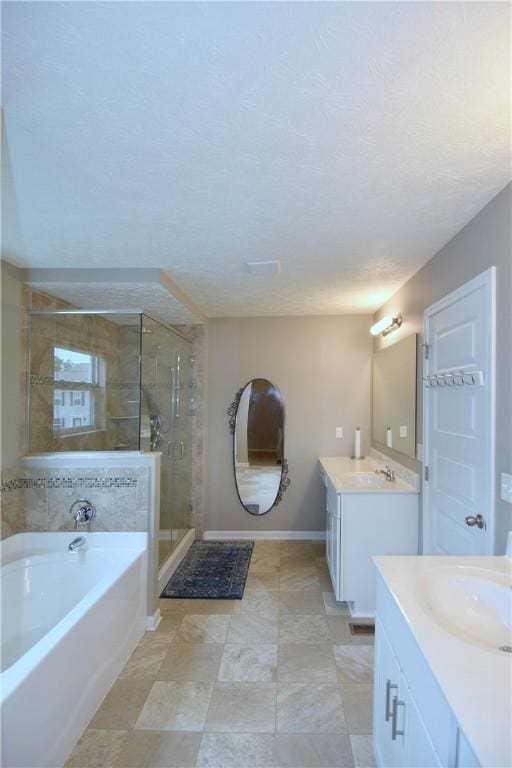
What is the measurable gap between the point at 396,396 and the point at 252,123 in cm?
245

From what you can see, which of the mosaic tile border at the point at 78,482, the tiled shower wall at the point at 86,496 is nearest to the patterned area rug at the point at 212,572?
the tiled shower wall at the point at 86,496

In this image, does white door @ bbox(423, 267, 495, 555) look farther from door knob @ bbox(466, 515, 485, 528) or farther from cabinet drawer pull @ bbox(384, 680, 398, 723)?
Answer: cabinet drawer pull @ bbox(384, 680, 398, 723)

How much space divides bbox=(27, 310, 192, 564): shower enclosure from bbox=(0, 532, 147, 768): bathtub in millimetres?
583

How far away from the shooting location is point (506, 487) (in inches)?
63.6

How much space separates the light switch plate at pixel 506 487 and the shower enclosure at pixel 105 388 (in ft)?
7.81

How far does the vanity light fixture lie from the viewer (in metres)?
3.13

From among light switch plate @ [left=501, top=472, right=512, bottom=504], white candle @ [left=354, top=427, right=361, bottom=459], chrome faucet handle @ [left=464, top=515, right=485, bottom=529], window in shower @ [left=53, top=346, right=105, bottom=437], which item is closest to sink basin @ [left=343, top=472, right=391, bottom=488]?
white candle @ [left=354, top=427, right=361, bottom=459]

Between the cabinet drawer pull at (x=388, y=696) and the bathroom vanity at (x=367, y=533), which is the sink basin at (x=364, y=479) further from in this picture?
the cabinet drawer pull at (x=388, y=696)

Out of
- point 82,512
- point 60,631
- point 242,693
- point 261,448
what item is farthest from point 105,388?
point 242,693

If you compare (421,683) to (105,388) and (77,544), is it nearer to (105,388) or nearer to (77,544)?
(77,544)

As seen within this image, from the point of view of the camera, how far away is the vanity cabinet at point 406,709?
917mm

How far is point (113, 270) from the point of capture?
2.69 metres

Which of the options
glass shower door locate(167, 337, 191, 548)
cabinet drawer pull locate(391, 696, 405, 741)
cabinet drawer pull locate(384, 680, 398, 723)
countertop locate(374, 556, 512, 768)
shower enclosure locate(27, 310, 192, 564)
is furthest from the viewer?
glass shower door locate(167, 337, 191, 548)

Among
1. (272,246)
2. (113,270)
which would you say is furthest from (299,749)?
(113,270)
